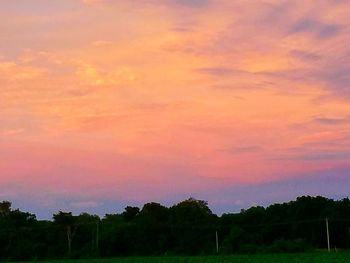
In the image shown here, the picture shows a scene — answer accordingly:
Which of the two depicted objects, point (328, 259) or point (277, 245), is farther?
point (277, 245)

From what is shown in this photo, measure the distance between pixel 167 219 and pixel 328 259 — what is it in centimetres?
4636

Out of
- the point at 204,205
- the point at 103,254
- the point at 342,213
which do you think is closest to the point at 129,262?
the point at 103,254

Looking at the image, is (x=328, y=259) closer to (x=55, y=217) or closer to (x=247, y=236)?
(x=247, y=236)

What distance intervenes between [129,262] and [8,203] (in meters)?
54.7

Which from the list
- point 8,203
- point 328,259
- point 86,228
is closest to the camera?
point 328,259

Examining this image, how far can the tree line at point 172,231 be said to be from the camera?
67750 millimetres

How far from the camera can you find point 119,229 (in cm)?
6975

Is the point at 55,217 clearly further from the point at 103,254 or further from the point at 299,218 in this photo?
Result: the point at 299,218

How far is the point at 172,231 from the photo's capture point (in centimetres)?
7356

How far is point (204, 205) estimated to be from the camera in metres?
85.6

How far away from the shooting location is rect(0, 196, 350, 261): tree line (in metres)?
67.8

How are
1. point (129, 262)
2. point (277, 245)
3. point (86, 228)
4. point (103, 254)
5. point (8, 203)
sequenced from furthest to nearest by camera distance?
point (8, 203) → point (86, 228) → point (103, 254) → point (277, 245) → point (129, 262)

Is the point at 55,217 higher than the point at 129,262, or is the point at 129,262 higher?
the point at 55,217

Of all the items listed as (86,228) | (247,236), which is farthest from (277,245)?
(86,228)
